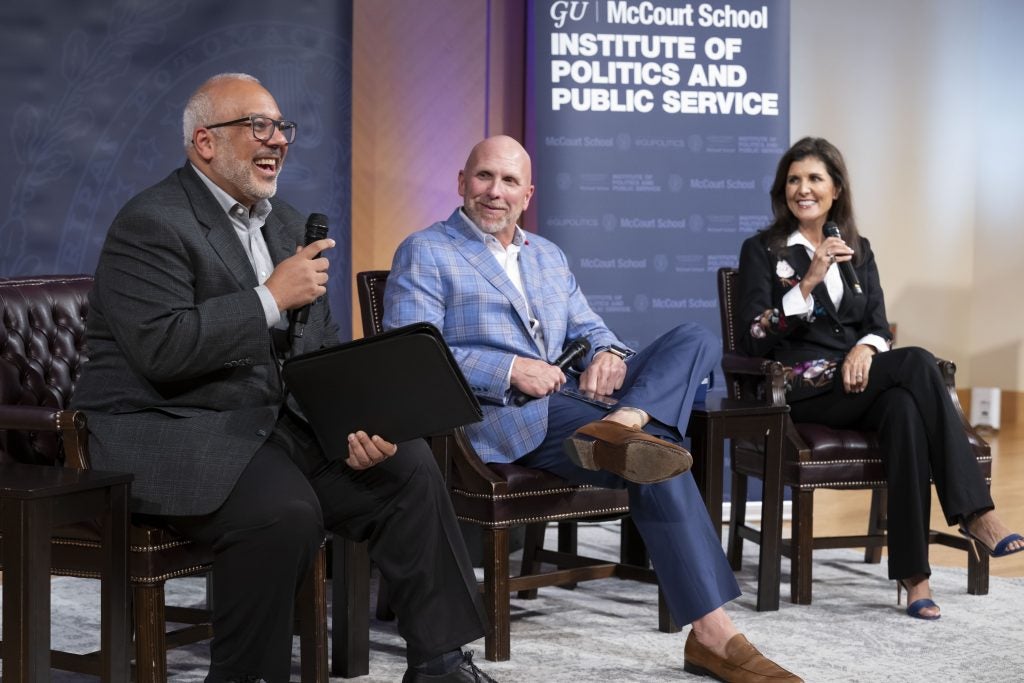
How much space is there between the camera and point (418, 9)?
5.45m

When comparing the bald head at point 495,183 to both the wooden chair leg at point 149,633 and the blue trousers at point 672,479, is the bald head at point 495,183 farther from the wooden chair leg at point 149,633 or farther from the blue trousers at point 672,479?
the wooden chair leg at point 149,633

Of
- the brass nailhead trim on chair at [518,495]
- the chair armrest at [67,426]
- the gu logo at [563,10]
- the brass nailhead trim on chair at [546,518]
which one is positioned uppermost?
the gu logo at [563,10]

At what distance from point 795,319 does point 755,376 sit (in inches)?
10.0

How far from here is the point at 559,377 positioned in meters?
3.46

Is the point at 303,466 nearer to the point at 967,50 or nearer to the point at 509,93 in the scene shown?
the point at 509,93

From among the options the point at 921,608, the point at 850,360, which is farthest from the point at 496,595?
the point at 850,360

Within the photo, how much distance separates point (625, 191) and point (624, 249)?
0.24m

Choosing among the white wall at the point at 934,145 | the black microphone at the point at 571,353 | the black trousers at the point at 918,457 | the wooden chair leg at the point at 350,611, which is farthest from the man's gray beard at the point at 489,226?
the white wall at the point at 934,145

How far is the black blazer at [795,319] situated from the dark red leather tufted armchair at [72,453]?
191 centimetres

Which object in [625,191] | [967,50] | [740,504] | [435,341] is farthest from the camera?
[967,50]

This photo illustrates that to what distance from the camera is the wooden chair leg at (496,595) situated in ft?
11.0

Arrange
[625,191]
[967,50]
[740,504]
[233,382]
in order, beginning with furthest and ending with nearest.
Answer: [967,50], [625,191], [740,504], [233,382]

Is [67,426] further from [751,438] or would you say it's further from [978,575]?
[978,575]

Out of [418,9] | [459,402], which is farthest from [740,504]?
[418,9]
